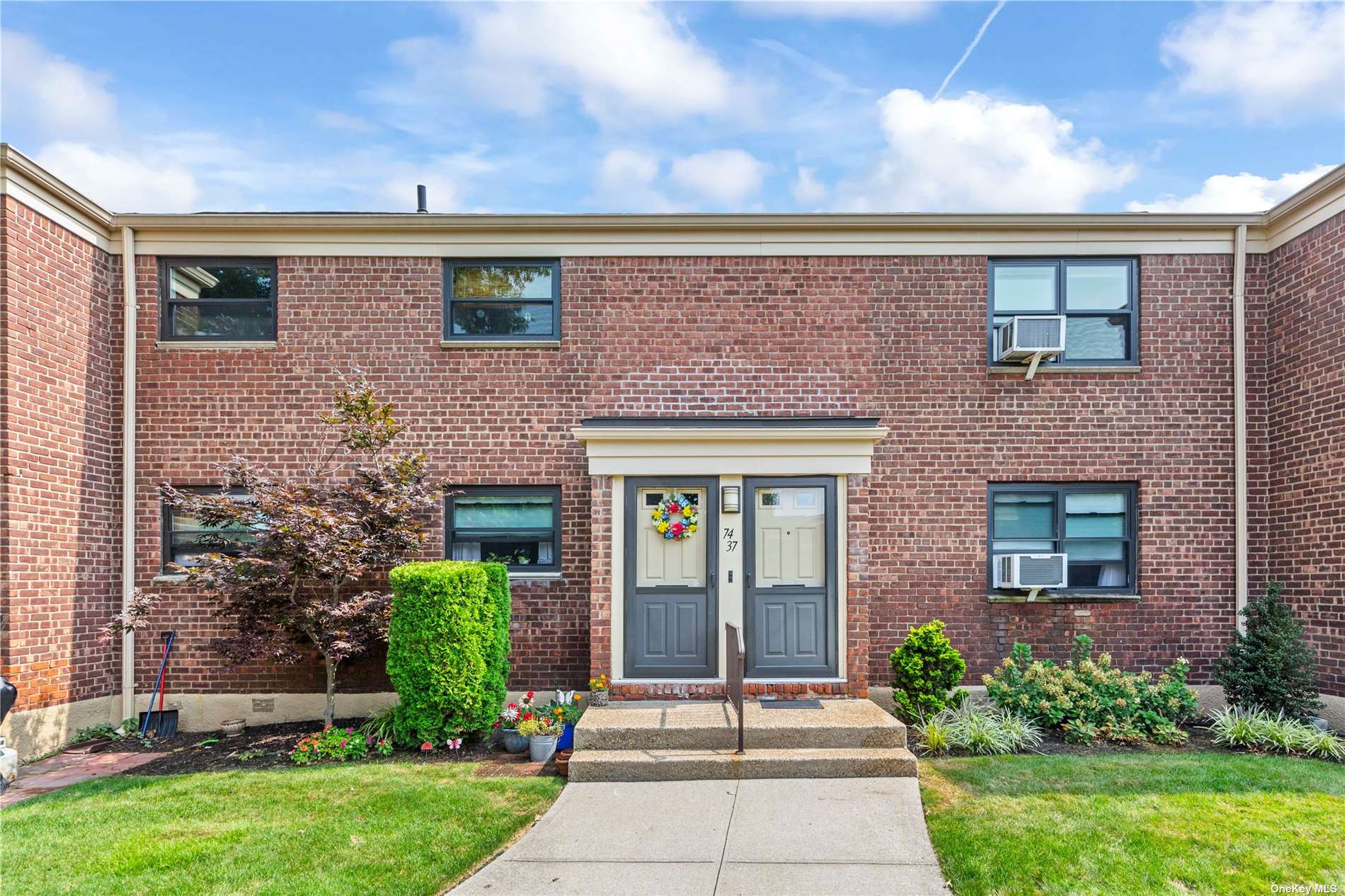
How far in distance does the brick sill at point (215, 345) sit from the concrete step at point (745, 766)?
604 cm

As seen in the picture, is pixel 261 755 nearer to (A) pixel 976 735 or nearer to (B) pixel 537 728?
(B) pixel 537 728

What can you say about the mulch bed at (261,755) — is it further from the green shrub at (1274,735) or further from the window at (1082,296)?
the window at (1082,296)

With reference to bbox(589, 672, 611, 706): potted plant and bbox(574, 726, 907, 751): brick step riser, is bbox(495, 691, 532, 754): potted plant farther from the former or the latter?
bbox(574, 726, 907, 751): brick step riser

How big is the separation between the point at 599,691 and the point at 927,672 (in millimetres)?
3392

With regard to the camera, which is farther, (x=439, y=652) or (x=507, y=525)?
(x=507, y=525)

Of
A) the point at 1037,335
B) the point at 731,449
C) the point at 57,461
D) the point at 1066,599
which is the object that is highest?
the point at 1037,335

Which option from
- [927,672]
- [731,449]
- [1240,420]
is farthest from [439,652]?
[1240,420]

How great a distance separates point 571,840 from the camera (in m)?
4.98

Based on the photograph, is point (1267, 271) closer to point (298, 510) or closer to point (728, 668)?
point (728, 668)

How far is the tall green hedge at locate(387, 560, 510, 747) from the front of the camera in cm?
674

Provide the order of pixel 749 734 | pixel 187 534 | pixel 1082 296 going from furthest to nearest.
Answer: pixel 1082 296, pixel 187 534, pixel 749 734

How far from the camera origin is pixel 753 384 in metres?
8.38

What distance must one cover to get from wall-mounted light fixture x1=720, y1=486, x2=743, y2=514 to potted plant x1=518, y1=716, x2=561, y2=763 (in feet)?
9.23

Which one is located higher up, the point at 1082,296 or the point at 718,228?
the point at 718,228
